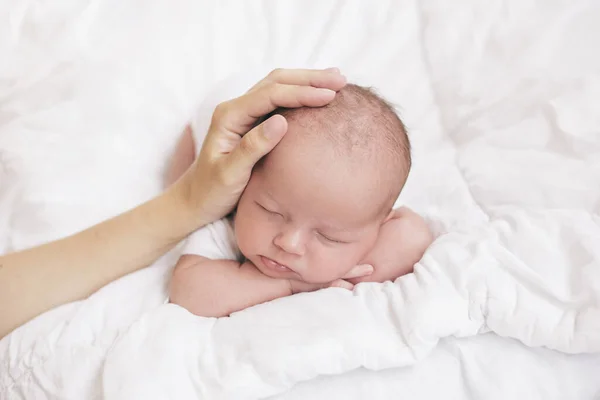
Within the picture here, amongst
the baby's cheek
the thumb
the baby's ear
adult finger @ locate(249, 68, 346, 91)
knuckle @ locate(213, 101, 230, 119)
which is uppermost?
adult finger @ locate(249, 68, 346, 91)

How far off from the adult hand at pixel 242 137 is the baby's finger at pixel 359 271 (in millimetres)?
222

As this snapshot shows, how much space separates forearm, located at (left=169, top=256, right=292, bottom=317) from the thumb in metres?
0.16

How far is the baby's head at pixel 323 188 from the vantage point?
94cm

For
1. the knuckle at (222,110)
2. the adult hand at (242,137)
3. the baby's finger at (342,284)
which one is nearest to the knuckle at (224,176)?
the adult hand at (242,137)

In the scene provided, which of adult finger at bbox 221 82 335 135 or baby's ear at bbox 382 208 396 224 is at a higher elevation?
adult finger at bbox 221 82 335 135

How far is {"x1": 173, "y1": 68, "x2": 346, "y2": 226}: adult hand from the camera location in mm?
933

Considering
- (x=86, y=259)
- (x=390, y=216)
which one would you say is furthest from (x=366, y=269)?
(x=86, y=259)

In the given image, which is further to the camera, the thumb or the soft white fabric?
the soft white fabric

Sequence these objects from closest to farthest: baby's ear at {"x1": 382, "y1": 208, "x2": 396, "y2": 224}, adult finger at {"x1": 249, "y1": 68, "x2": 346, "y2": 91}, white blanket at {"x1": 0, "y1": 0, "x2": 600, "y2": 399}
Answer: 1. white blanket at {"x1": 0, "y1": 0, "x2": 600, "y2": 399}
2. adult finger at {"x1": 249, "y1": 68, "x2": 346, "y2": 91}
3. baby's ear at {"x1": 382, "y1": 208, "x2": 396, "y2": 224}

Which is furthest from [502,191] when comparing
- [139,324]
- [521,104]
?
[139,324]

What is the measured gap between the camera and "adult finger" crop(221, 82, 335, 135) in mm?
944

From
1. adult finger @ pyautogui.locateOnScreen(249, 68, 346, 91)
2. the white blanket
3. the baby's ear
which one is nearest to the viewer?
the white blanket

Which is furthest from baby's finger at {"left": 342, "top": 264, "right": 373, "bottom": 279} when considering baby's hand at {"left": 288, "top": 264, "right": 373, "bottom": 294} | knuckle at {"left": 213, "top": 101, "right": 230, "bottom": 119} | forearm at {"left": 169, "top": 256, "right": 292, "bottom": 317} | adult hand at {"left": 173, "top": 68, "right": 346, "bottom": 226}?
knuckle at {"left": 213, "top": 101, "right": 230, "bottom": 119}

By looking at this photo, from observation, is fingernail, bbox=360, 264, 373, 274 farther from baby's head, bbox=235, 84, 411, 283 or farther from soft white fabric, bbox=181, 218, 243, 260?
soft white fabric, bbox=181, 218, 243, 260
